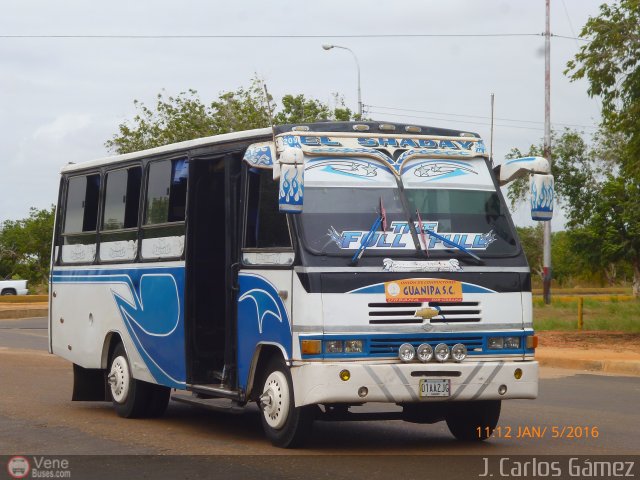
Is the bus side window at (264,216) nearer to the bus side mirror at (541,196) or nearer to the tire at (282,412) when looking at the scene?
the tire at (282,412)

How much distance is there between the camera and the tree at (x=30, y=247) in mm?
76688

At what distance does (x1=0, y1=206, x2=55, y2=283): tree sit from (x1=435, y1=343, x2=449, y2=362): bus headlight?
224 feet

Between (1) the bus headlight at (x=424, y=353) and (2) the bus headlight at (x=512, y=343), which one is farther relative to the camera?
(2) the bus headlight at (x=512, y=343)

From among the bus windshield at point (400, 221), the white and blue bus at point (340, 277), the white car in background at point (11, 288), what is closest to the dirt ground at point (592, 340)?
the white and blue bus at point (340, 277)

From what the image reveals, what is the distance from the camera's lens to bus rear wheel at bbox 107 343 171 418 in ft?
42.8

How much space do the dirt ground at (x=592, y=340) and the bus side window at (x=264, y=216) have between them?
13700 millimetres

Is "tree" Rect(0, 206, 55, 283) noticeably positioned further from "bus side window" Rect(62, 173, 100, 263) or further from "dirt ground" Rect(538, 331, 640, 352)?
"bus side window" Rect(62, 173, 100, 263)

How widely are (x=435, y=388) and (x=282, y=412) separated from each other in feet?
4.22

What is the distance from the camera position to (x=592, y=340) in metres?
25.0

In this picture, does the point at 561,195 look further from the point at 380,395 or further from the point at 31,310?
the point at 380,395

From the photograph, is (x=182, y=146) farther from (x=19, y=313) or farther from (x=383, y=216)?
(x=19, y=313)

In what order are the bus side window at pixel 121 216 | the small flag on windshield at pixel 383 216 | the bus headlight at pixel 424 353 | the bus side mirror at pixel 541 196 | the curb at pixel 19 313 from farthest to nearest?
the curb at pixel 19 313 < the bus side window at pixel 121 216 < the bus side mirror at pixel 541 196 < the small flag on windshield at pixel 383 216 < the bus headlight at pixel 424 353

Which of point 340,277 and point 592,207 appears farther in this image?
point 592,207

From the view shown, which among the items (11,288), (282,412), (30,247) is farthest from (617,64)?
(30,247)
